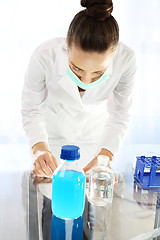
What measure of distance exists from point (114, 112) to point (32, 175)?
2.05 ft

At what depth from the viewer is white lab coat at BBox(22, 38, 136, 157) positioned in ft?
5.05

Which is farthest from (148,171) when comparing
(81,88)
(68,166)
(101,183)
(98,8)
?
(98,8)

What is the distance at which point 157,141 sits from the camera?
12.0 ft

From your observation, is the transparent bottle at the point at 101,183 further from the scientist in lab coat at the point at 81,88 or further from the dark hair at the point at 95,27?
the dark hair at the point at 95,27

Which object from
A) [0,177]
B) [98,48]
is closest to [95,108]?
[98,48]

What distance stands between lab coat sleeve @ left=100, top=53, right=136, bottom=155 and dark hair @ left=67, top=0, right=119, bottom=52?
36cm

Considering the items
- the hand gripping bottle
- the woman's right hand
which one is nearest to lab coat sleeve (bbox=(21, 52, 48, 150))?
the woman's right hand

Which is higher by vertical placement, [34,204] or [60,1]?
[60,1]

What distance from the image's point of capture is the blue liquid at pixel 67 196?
97 cm

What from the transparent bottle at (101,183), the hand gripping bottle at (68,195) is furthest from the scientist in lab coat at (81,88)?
the hand gripping bottle at (68,195)

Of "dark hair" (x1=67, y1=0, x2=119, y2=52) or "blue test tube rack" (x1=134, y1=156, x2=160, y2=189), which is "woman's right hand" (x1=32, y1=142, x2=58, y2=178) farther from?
"dark hair" (x1=67, y1=0, x2=119, y2=52)

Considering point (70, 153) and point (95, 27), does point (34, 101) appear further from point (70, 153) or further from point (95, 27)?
point (70, 153)

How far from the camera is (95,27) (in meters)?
1.21

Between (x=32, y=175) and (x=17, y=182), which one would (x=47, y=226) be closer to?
(x=32, y=175)
